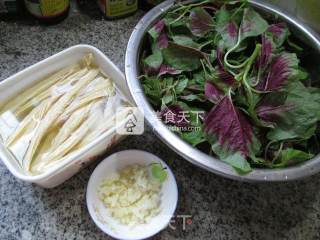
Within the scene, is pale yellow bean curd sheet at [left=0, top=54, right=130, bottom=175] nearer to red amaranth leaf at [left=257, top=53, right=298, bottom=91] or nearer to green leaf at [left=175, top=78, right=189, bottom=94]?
green leaf at [left=175, top=78, right=189, bottom=94]

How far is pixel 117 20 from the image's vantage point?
0.90 metres

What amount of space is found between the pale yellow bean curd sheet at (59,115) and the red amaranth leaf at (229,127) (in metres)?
0.16

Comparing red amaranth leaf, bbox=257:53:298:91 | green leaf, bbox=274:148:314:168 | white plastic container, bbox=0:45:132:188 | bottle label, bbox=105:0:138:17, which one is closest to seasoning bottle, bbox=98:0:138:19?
bottle label, bbox=105:0:138:17

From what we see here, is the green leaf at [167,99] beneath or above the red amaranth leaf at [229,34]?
beneath

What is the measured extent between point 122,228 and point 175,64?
30cm

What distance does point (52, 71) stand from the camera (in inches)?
28.4

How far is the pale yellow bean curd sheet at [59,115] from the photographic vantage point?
24.9 inches

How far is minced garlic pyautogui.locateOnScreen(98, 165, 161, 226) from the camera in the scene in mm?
616

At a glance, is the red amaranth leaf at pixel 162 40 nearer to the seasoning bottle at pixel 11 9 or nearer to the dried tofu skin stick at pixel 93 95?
the dried tofu skin stick at pixel 93 95

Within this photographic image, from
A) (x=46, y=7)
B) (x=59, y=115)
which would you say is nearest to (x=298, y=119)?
(x=59, y=115)

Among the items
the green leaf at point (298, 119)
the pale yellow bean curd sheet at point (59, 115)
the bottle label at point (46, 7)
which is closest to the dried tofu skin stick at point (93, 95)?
the pale yellow bean curd sheet at point (59, 115)

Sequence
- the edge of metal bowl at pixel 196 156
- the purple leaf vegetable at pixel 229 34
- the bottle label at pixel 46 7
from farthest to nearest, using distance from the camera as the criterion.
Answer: the bottle label at pixel 46 7 → the purple leaf vegetable at pixel 229 34 → the edge of metal bowl at pixel 196 156

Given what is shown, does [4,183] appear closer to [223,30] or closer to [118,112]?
[118,112]

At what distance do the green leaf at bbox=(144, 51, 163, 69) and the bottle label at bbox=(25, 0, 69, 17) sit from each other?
0.92 feet
